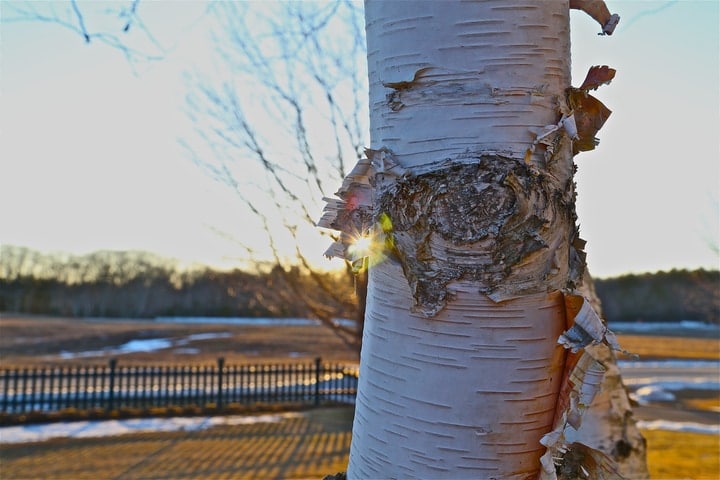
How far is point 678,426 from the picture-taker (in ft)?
33.3

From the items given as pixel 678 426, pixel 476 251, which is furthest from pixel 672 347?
pixel 476 251

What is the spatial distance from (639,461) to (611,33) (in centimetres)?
204

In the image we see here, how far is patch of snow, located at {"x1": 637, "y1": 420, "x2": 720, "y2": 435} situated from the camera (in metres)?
9.82

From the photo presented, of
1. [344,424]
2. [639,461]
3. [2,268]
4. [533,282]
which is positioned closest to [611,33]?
[533,282]

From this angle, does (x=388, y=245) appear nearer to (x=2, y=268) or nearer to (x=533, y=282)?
(x=533, y=282)

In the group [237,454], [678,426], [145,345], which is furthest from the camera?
[145,345]

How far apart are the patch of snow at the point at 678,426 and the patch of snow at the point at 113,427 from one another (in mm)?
7095

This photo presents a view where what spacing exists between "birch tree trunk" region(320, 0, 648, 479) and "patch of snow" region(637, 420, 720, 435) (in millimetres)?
10368

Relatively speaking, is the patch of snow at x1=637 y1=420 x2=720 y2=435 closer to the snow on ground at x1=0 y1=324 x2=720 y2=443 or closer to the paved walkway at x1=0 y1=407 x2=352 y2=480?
the snow on ground at x1=0 y1=324 x2=720 y2=443

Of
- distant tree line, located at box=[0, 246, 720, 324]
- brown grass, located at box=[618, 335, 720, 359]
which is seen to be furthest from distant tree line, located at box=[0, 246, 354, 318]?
brown grass, located at box=[618, 335, 720, 359]

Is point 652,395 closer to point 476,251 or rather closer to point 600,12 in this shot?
point 600,12

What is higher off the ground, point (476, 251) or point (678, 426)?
point (476, 251)

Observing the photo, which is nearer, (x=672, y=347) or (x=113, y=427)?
(x=113, y=427)

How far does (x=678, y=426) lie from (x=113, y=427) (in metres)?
10.7
